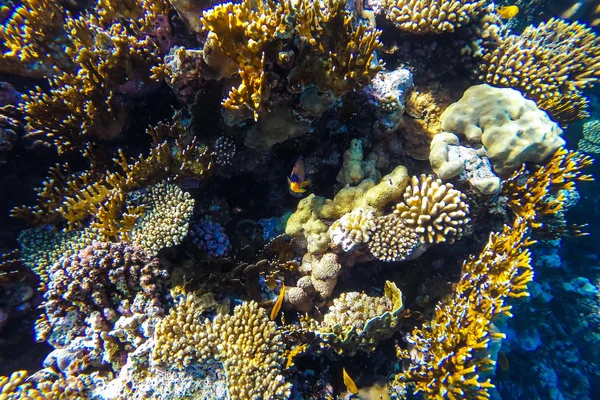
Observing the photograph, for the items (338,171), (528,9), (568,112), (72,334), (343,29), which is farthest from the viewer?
(528,9)

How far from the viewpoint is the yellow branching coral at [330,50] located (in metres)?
3.22

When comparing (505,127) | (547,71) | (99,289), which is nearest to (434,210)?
(505,127)

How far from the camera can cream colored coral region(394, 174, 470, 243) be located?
3781 millimetres

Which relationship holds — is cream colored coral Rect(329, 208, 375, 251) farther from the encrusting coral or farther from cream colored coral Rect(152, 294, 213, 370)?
cream colored coral Rect(152, 294, 213, 370)

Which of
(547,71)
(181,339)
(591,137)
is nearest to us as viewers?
(181,339)

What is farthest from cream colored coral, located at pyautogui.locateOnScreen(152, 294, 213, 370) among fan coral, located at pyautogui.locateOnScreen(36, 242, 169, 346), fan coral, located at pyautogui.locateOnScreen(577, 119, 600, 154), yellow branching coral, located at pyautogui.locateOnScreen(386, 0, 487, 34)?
fan coral, located at pyautogui.locateOnScreen(577, 119, 600, 154)

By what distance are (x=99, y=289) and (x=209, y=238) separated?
1.37 metres

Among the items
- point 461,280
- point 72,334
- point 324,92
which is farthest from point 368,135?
point 72,334

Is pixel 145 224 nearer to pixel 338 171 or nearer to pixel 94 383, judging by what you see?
pixel 94 383

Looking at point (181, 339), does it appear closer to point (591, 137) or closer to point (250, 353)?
point (250, 353)

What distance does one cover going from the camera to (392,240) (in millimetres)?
3830

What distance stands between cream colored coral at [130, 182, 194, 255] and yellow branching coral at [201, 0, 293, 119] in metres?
1.40

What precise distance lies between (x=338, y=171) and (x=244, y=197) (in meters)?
1.55

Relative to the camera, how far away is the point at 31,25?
3.81m
